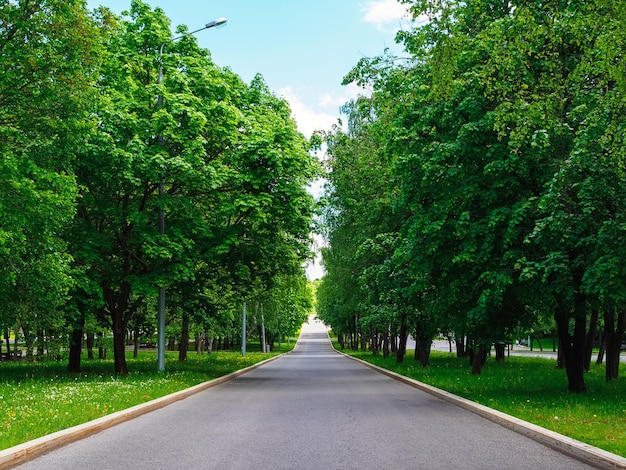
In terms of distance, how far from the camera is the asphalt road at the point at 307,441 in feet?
23.1

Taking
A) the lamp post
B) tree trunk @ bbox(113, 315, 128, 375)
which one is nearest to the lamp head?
the lamp post

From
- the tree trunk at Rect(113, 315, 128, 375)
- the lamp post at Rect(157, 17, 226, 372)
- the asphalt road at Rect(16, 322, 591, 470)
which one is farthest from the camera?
the tree trunk at Rect(113, 315, 128, 375)

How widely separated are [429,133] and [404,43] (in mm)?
2657

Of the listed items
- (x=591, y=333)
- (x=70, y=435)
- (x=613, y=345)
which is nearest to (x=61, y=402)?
(x=70, y=435)

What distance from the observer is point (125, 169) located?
1858cm

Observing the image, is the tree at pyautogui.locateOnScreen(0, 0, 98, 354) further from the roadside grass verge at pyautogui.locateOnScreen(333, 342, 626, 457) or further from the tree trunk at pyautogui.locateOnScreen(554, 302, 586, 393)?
the tree trunk at pyautogui.locateOnScreen(554, 302, 586, 393)

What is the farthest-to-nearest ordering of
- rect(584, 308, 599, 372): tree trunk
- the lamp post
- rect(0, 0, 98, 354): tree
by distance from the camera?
rect(584, 308, 599, 372): tree trunk < the lamp post < rect(0, 0, 98, 354): tree

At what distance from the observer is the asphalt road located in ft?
23.1

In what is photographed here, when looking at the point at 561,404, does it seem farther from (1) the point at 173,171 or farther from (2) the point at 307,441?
(1) the point at 173,171

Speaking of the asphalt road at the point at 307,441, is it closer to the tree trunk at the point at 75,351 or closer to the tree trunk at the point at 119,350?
the tree trunk at the point at 119,350

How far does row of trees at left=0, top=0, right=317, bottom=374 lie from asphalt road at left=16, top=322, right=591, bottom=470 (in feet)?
22.2

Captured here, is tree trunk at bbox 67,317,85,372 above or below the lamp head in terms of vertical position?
below

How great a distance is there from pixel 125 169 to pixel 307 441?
12431 millimetres

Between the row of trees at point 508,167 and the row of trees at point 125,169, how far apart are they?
4966mm
